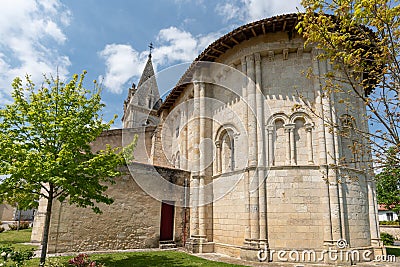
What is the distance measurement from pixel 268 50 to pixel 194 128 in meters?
5.27

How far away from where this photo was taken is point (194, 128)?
46.2ft

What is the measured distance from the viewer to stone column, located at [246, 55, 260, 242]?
10186 mm

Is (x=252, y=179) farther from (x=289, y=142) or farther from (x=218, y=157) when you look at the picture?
(x=218, y=157)

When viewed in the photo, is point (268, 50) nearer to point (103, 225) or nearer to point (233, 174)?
point (233, 174)

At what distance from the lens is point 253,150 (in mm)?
10883

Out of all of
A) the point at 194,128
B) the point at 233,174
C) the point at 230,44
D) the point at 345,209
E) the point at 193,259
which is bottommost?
the point at 193,259

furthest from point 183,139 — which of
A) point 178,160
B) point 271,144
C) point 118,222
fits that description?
point 271,144

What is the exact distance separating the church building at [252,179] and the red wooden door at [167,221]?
5cm

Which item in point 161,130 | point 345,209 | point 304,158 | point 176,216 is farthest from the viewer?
point 161,130

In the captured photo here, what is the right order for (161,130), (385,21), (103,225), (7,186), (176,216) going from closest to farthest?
(385,21), (7,186), (103,225), (176,216), (161,130)

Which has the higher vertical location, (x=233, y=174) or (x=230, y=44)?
(x=230, y=44)

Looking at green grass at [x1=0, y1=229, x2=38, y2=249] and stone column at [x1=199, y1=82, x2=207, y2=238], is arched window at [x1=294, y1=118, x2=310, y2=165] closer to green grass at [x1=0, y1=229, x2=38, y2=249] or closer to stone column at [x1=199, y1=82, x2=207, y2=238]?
stone column at [x1=199, y1=82, x2=207, y2=238]

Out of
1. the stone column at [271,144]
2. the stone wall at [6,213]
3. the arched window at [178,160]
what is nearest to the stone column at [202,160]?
the stone column at [271,144]

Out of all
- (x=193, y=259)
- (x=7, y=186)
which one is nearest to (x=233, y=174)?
(x=193, y=259)
